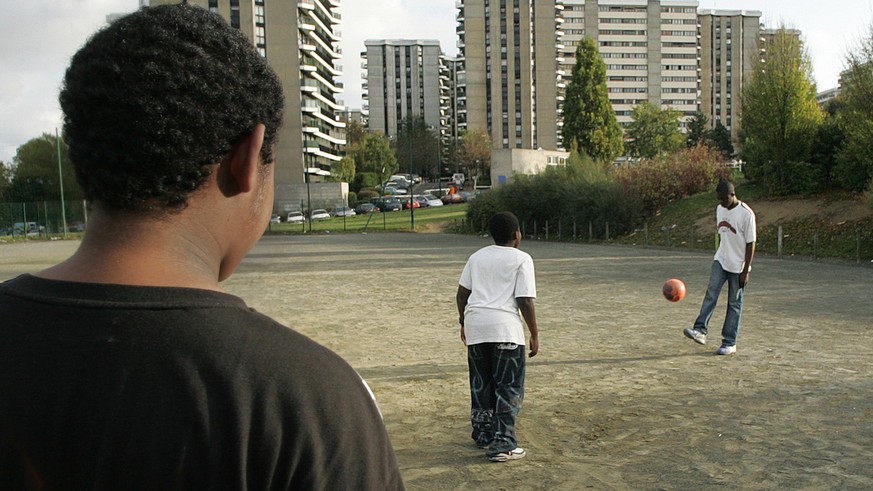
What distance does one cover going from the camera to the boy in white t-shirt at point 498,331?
18.5 feet

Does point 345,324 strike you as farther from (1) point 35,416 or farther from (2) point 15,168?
(2) point 15,168

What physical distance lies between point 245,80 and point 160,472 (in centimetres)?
67

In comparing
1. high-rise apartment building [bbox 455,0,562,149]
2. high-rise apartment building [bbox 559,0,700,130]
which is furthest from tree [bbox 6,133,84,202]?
high-rise apartment building [bbox 559,0,700,130]

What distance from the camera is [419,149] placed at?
431 ft

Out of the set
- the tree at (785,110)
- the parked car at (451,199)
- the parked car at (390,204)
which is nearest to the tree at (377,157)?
the parked car at (451,199)

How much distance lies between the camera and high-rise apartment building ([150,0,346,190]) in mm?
85750

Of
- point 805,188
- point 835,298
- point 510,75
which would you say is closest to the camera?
point 835,298

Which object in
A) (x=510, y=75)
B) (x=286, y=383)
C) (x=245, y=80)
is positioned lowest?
(x=286, y=383)

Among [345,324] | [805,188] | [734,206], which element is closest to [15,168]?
[805,188]

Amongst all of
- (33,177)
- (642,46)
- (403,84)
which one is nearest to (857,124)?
(33,177)

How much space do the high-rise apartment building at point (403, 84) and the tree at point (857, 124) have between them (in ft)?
510

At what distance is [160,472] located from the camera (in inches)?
48.4

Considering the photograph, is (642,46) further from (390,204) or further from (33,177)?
(33,177)

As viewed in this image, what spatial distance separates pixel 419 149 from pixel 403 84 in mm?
55799
